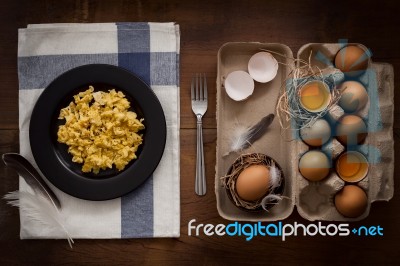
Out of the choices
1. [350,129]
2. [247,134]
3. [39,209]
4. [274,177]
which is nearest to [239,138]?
[247,134]

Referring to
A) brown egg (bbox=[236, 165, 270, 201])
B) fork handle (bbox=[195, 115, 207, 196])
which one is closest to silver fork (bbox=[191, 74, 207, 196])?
fork handle (bbox=[195, 115, 207, 196])

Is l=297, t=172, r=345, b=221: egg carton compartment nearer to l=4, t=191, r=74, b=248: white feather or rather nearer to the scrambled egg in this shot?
the scrambled egg

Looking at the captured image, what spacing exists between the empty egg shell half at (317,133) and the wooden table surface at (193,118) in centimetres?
18

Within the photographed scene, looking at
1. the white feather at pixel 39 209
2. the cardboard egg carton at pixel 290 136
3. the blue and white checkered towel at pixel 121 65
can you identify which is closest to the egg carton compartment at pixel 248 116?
the cardboard egg carton at pixel 290 136

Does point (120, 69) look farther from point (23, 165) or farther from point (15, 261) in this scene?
point (15, 261)

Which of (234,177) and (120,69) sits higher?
(120,69)

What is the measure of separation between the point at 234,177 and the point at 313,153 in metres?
0.17

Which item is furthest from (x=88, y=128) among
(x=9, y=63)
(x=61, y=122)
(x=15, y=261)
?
(x=15, y=261)

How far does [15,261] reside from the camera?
3.44 feet

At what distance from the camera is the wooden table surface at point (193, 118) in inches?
41.2

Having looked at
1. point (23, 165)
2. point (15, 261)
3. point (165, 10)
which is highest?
point (165, 10)

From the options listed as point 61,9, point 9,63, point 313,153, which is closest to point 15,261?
point 9,63

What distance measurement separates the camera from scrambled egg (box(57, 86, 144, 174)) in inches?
38.8

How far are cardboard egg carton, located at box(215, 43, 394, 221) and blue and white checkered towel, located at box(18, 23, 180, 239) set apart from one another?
0.35ft
